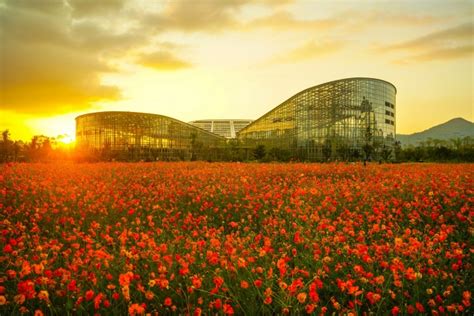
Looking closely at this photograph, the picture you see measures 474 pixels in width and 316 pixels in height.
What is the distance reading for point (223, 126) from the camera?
84188 millimetres

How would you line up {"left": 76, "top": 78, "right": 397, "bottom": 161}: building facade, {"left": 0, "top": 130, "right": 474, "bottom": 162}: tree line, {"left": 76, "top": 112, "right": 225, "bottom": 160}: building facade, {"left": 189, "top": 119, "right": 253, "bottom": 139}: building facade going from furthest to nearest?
{"left": 189, "top": 119, "right": 253, "bottom": 139}: building facade
{"left": 76, "top": 112, "right": 225, "bottom": 160}: building facade
{"left": 76, "top": 78, "right": 397, "bottom": 161}: building facade
{"left": 0, "top": 130, "right": 474, "bottom": 162}: tree line

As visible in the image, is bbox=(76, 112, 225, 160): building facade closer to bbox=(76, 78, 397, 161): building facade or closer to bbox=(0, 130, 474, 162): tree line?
bbox=(76, 78, 397, 161): building facade

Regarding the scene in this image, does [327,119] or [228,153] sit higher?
[327,119]

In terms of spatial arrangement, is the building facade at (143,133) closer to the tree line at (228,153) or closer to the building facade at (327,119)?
the tree line at (228,153)

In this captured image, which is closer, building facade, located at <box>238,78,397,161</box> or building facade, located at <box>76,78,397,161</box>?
building facade, located at <box>76,78,397,161</box>

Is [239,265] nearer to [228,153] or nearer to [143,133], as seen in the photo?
[228,153]

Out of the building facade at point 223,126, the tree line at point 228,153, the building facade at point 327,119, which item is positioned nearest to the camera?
the tree line at point 228,153

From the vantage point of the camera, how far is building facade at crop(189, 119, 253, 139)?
266ft

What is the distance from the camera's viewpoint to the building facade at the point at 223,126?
80.9 metres

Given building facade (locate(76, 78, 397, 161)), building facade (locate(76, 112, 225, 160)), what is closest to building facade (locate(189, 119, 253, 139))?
building facade (locate(76, 78, 397, 161))

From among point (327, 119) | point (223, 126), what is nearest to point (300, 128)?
point (327, 119)

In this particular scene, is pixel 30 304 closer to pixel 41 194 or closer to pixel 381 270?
pixel 381 270

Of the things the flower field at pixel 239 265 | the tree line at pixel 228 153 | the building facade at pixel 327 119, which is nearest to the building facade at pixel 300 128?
the building facade at pixel 327 119

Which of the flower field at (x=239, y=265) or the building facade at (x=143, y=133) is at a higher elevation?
the building facade at (x=143, y=133)
